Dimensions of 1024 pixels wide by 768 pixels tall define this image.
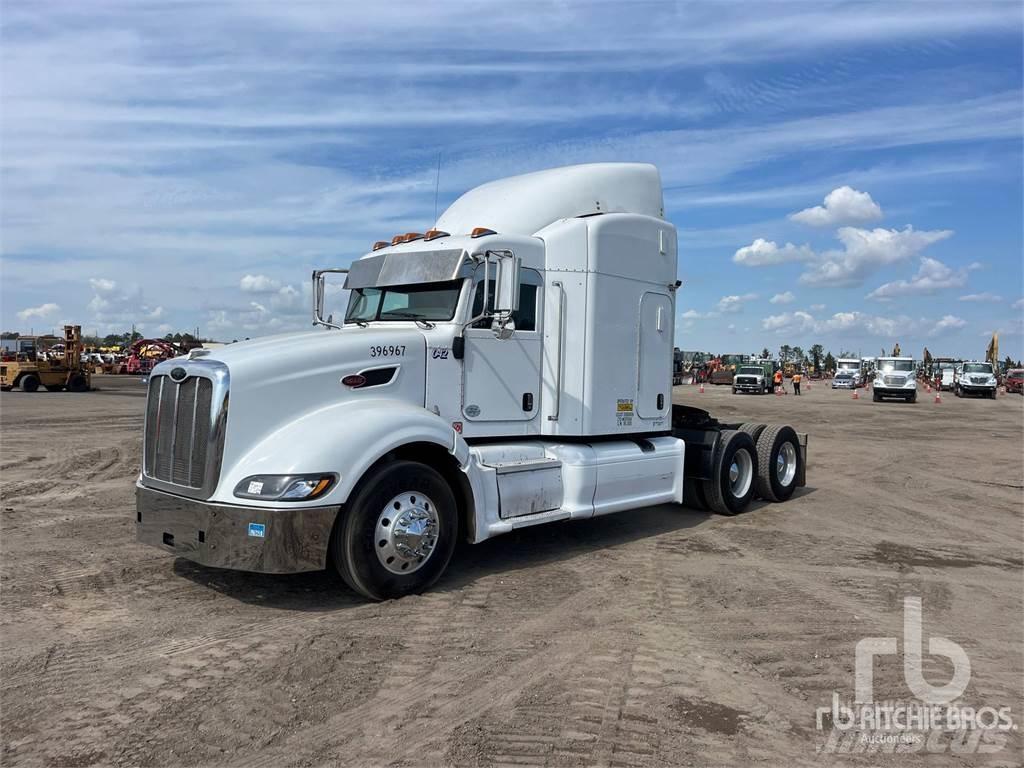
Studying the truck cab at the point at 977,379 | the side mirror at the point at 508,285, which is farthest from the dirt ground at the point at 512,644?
the truck cab at the point at 977,379

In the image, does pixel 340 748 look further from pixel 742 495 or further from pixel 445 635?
pixel 742 495

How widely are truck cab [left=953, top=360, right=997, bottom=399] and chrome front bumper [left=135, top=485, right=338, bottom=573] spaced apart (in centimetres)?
4952

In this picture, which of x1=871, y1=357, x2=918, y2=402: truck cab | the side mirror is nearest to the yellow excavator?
the side mirror

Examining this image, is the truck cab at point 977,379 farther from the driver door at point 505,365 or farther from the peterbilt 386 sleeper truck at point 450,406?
the driver door at point 505,365

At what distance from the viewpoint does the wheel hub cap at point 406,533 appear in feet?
18.3

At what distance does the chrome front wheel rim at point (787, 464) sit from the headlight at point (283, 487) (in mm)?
7151

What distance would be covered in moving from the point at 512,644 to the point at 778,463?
21.3 ft

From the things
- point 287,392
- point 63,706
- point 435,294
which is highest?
point 435,294

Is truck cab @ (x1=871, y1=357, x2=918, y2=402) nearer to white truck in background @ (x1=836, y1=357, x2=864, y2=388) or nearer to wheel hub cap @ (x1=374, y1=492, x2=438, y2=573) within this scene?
white truck in background @ (x1=836, y1=357, x2=864, y2=388)

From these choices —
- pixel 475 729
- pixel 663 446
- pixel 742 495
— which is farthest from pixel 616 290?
pixel 475 729

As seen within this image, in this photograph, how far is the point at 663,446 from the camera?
8375mm

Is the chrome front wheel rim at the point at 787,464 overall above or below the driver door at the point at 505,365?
below

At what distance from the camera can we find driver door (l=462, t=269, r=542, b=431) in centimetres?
669

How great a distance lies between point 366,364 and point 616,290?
290 cm
